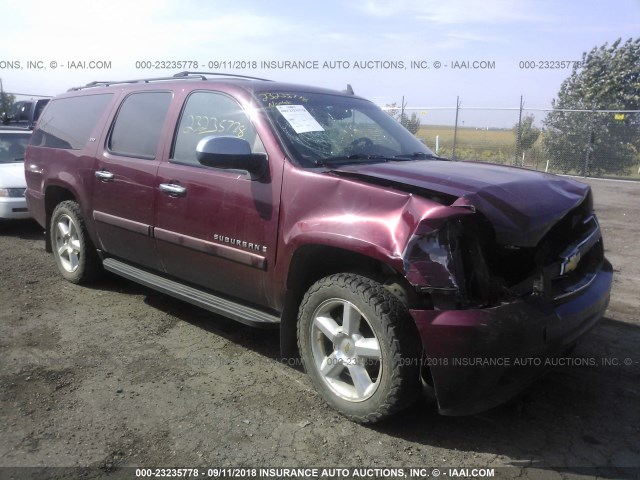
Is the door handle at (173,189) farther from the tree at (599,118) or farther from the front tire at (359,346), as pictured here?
the tree at (599,118)

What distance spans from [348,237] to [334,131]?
1154mm

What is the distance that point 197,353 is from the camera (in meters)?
3.71

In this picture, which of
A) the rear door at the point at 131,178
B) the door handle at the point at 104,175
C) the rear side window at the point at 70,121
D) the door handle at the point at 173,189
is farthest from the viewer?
the rear side window at the point at 70,121

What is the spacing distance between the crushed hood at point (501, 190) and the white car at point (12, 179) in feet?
19.7

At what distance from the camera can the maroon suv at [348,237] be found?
96.0 inches

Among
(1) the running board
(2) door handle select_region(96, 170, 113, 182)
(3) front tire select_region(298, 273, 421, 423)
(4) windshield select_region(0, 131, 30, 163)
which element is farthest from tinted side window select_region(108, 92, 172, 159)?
(4) windshield select_region(0, 131, 30, 163)

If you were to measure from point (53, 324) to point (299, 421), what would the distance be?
8.09 feet

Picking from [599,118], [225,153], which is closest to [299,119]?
[225,153]

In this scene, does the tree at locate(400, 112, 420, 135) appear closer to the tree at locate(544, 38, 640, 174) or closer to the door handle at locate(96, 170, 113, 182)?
the tree at locate(544, 38, 640, 174)

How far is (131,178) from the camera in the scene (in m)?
4.06

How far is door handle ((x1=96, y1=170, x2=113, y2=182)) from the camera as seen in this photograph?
169 inches

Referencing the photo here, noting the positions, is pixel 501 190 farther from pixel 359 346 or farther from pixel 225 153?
pixel 225 153

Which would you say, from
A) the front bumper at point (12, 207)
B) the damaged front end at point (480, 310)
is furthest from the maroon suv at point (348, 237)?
the front bumper at point (12, 207)

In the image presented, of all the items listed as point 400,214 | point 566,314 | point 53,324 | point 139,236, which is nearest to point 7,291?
point 53,324
